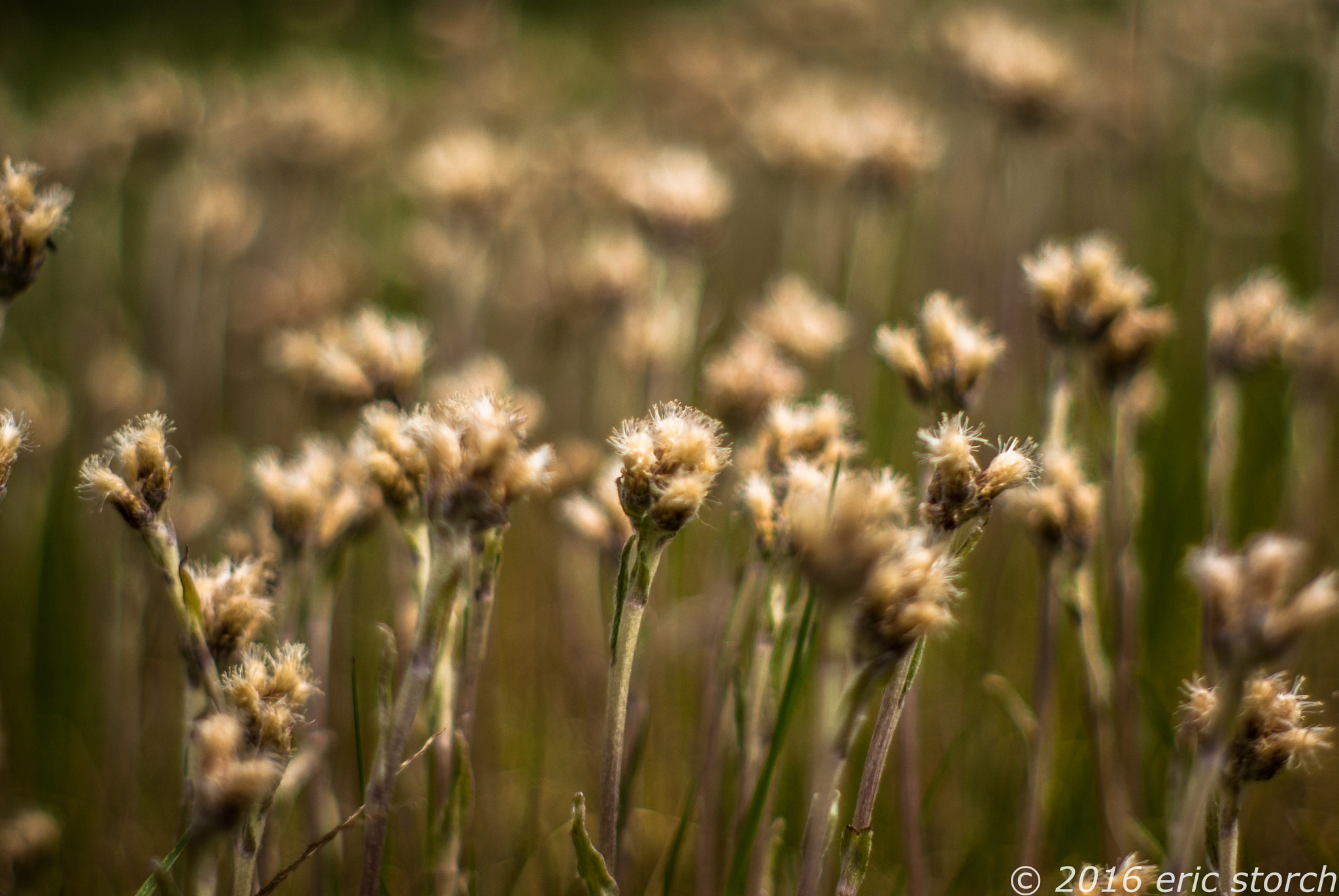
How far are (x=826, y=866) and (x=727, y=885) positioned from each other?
47cm

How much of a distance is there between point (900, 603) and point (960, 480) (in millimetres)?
216

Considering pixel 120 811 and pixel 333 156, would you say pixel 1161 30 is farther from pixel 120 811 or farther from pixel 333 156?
pixel 120 811

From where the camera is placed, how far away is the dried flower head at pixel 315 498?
4.55 feet

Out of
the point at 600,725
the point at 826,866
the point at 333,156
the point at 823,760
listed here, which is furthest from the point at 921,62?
the point at 823,760

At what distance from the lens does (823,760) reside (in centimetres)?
93

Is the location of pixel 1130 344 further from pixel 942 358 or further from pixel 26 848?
pixel 26 848

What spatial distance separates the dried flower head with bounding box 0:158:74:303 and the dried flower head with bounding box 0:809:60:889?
0.90m

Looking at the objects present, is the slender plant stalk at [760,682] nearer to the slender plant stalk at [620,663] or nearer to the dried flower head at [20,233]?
the slender plant stalk at [620,663]

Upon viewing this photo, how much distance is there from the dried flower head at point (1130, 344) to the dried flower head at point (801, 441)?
559 millimetres

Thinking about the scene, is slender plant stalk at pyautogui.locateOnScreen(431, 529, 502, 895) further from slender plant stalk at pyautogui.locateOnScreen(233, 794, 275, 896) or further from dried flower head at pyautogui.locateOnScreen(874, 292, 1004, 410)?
dried flower head at pyautogui.locateOnScreen(874, 292, 1004, 410)

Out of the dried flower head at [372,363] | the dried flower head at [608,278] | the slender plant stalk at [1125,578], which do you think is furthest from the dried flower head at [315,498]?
the slender plant stalk at [1125,578]

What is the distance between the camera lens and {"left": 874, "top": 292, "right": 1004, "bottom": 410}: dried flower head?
141cm

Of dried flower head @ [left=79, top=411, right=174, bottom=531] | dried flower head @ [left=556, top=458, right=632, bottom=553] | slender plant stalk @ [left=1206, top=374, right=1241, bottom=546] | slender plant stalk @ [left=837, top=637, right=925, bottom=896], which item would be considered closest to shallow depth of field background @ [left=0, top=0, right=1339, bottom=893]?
dried flower head @ [left=556, top=458, right=632, bottom=553]

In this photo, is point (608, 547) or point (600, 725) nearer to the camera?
point (608, 547)
